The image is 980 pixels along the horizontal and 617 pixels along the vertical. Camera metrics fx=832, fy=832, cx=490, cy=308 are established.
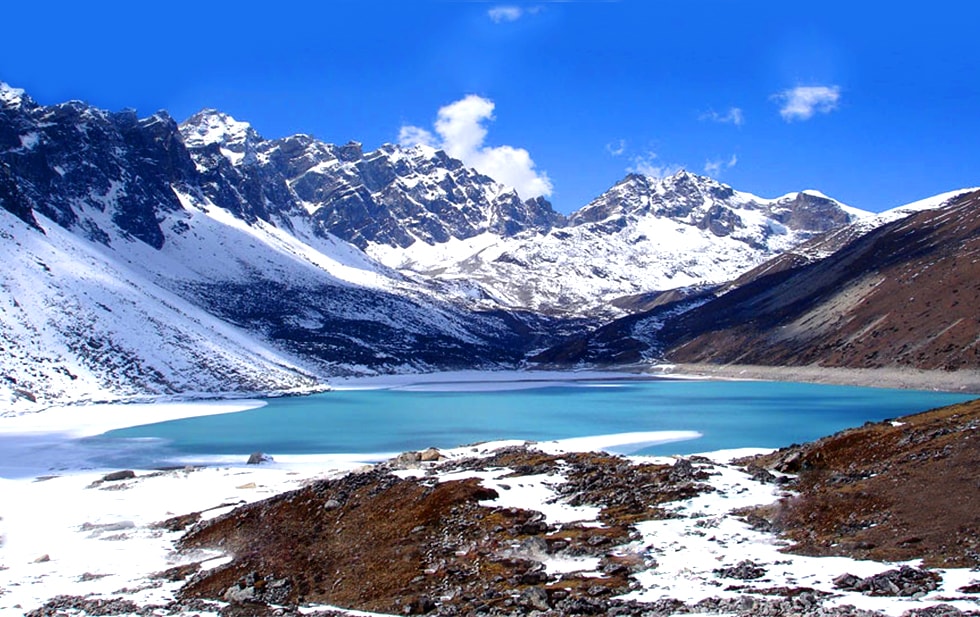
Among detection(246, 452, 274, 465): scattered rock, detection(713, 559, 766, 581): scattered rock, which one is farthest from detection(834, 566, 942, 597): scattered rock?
detection(246, 452, 274, 465): scattered rock

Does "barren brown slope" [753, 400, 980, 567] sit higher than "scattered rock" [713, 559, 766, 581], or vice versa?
"barren brown slope" [753, 400, 980, 567]

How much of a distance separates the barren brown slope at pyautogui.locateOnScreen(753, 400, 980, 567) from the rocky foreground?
0.10 m

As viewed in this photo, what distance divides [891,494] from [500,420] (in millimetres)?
73755

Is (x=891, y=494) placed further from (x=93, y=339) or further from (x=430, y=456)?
(x=93, y=339)

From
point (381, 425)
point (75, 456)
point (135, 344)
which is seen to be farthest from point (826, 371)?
point (75, 456)

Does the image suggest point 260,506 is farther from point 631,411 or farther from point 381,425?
point 631,411

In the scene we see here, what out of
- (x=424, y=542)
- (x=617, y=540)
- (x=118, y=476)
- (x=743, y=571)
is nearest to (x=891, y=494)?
(x=743, y=571)

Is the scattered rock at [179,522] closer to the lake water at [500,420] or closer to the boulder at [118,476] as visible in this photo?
the boulder at [118,476]

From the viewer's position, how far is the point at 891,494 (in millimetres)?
30641

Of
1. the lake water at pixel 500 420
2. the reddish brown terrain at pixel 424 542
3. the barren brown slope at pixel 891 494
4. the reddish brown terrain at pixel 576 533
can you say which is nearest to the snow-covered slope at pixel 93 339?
the lake water at pixel 500 420

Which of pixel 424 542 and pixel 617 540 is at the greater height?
pixel 617 540

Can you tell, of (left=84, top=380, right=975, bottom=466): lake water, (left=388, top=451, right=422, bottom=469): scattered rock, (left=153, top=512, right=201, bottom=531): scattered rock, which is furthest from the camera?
(left=84, top=380, right=975, bottom=466): lake water

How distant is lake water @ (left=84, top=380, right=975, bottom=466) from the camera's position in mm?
75062

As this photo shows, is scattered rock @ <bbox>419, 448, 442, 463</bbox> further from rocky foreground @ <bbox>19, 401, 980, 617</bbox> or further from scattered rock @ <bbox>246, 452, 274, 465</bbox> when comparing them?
scattered rock @ <bbox>246, 452, 274, 465</bbox>
